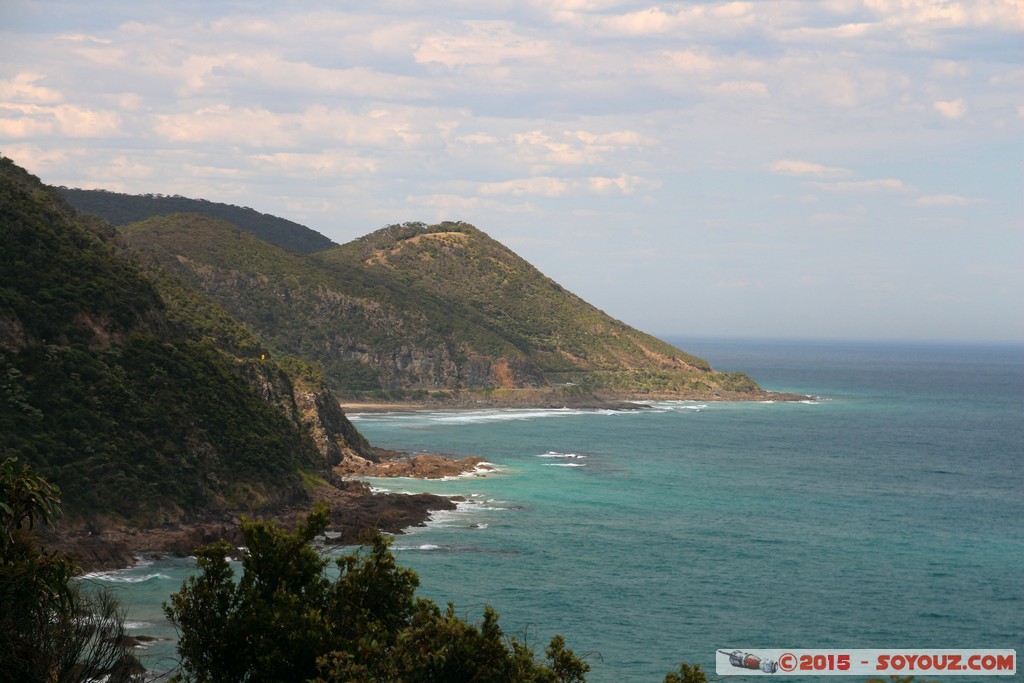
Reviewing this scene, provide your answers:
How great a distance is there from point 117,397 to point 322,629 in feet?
153

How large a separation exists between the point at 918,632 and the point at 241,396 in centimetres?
4930

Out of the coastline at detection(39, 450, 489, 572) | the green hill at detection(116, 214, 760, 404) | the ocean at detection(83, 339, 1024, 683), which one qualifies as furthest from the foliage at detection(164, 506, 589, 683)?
the green hill at detection(116, 214, 760, 404)

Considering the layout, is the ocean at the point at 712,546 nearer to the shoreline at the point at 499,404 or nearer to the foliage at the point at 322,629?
the foliage at the point at 322,629

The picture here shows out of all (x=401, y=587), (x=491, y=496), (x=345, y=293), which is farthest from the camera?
(x=345, y=293)

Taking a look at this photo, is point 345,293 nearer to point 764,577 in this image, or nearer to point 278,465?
point 278,465

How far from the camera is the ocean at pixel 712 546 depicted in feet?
160

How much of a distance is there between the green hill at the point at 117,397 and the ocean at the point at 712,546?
26.4ft

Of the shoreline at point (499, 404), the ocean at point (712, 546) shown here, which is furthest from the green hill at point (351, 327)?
the ocean at point (712, 546)

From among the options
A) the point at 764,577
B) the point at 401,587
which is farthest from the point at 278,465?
the point at 401,587

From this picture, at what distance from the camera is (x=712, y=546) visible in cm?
6631

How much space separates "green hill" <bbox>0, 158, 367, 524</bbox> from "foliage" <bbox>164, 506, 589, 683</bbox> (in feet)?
116

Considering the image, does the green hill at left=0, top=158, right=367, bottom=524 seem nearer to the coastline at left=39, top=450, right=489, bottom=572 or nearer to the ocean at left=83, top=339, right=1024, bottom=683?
the coastline at left=39, top=450, right=489, bottom=572

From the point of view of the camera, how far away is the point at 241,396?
→ 78875 mm

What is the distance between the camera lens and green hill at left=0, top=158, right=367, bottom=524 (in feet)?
201
